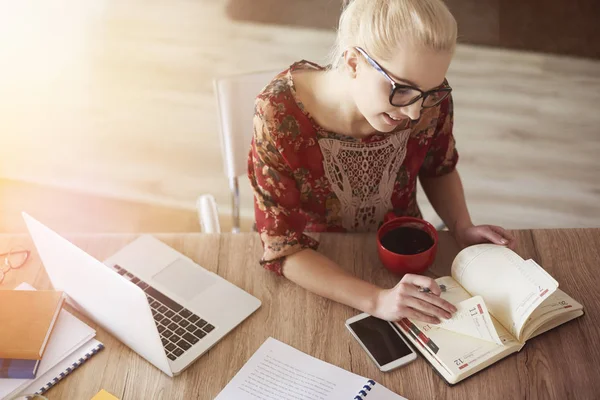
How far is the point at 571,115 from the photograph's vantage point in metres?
2.96

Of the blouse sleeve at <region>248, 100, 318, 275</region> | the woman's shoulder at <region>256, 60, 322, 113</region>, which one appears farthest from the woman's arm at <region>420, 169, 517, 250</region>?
the woman's shoulder at <region>256, 60, 322, 113</region>

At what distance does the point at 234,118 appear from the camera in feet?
5.29

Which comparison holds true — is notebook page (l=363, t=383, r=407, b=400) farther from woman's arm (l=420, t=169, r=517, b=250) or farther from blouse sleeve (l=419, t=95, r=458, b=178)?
blouse sleeve (l=419, t=95, r=458, b=178)

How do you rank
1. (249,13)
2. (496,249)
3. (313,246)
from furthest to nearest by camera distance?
(249,13) → (313,246) → (496,249)

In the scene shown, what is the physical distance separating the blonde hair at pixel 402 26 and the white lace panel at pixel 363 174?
270 millimetres

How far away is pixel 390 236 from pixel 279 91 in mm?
382

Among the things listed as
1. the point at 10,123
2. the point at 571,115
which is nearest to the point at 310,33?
the point at 571,115

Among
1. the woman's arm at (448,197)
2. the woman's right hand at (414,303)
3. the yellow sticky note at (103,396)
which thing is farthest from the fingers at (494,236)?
the yellow sticky note at (103,396)

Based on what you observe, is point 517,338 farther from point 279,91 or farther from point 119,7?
point 119,7

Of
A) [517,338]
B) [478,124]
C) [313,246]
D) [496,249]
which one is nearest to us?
[517,338]

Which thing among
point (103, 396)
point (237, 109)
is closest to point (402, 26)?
point (237, 109)

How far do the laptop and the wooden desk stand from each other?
25 mm

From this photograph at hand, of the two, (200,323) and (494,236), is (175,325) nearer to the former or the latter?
(200,323)

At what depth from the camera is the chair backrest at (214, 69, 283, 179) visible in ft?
5.17
